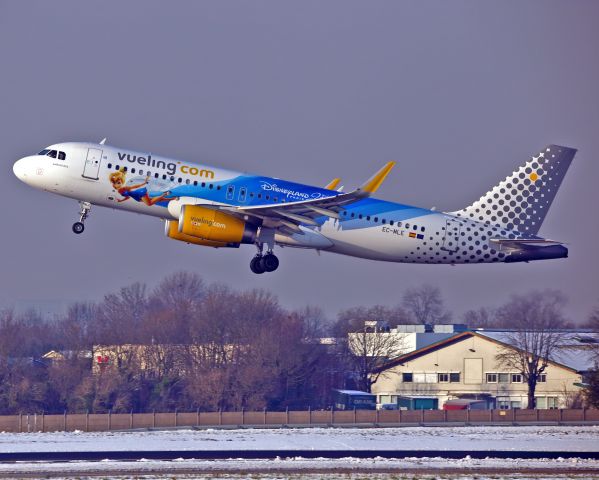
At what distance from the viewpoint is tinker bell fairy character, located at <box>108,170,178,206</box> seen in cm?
5316

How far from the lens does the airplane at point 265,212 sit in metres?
53.3

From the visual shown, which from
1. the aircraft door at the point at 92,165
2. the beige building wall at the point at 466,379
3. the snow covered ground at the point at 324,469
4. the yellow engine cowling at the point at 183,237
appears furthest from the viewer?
the beige building wall at the point at 466,379

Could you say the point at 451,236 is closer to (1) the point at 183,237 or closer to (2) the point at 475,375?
(1) the point at 183,237

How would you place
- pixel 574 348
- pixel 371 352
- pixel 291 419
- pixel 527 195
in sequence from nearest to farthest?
1. pixel 527 195
2. pixel 291 419
3. pixel 574 348
4. pixel 371 352

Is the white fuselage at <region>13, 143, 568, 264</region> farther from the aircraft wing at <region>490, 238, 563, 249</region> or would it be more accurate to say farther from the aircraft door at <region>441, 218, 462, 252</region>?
the aircraft wing at <region>490, 238, 563, 249</region>

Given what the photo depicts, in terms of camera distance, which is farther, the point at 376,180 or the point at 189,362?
the point at 189,362

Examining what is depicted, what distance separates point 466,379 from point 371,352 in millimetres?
8692

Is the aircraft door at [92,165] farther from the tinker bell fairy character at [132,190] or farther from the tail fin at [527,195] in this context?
the tail fin at [527,195]

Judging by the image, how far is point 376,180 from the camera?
50.9m

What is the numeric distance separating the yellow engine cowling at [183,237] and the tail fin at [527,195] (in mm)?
11942

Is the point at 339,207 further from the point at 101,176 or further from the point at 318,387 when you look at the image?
the point at 318,387

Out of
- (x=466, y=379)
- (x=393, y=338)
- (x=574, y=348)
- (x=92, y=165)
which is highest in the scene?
(x=92, y=165)

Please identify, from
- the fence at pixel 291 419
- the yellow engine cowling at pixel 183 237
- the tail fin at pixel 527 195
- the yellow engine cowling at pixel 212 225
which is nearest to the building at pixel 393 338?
the fence at pixel 291 419

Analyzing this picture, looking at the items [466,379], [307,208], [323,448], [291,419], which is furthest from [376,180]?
[466,379]
